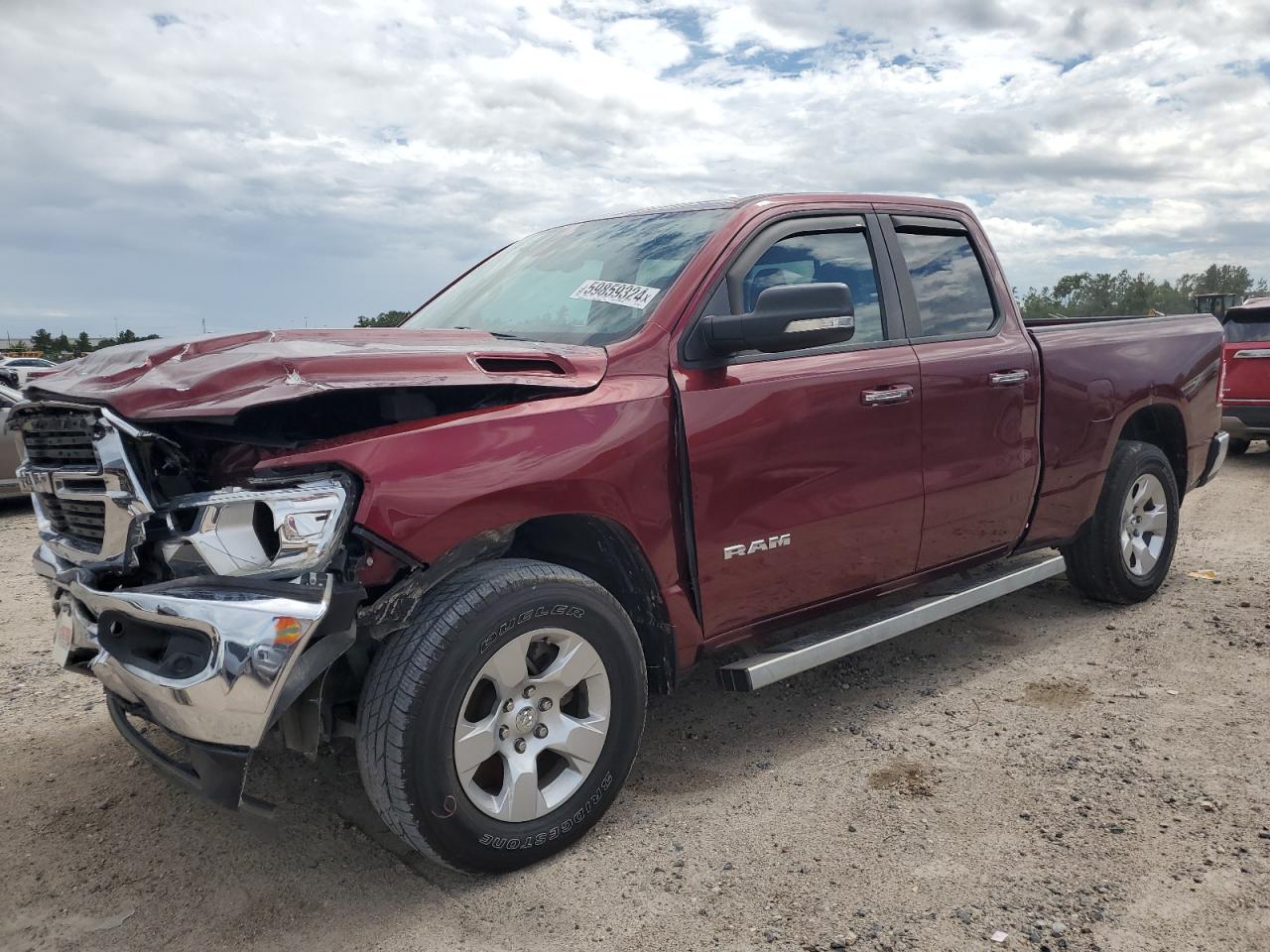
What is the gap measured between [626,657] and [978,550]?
2001 mm

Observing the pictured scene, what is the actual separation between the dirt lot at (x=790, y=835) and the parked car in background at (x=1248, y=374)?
21.9 feet

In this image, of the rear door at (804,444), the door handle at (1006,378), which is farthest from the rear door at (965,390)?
the rear door at (804,444)

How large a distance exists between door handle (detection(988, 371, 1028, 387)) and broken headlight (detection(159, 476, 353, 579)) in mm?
2763

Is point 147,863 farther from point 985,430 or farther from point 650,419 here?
point 985,430

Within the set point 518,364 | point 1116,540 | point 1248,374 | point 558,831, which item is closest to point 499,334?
point 518,364

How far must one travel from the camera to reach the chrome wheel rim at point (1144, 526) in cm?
500

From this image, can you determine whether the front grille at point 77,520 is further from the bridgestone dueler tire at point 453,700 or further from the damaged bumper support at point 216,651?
the bridgestone dueler tire at point 453,700

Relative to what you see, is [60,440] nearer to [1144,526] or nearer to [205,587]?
[205,587]

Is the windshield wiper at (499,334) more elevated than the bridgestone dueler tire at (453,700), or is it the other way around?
the windshield wiper at (499,334)

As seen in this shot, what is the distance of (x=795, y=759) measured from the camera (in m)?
3.49

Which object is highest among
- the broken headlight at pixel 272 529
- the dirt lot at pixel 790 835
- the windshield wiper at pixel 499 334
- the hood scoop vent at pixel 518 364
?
the windshield wiper at pixel 499 334

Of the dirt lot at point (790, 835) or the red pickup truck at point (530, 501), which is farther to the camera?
the dirt lot at point (790, 835)

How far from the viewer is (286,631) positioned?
2.28 m

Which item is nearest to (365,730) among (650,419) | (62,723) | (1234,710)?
(650,419)
